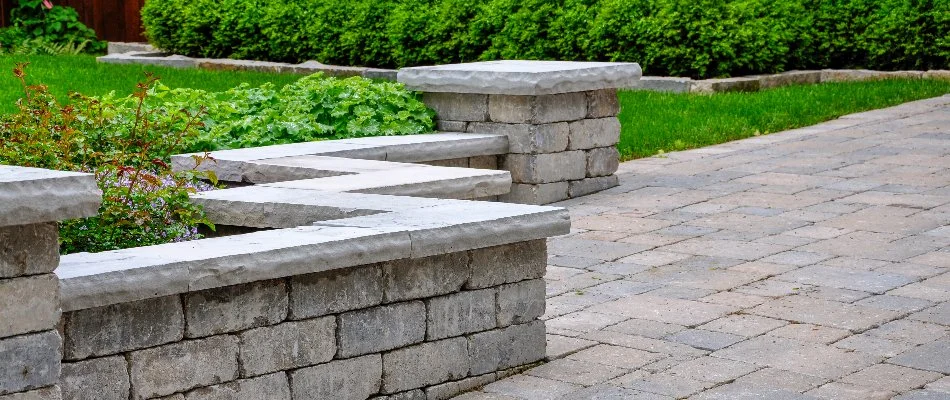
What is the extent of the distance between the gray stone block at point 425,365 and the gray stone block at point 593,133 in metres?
3.78

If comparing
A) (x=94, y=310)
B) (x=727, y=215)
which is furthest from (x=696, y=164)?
(x=94, y=310)

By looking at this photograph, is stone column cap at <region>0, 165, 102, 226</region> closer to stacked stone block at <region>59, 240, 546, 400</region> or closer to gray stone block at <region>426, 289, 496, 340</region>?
stacked stone block at <region>59, 240, 546, 400</region>

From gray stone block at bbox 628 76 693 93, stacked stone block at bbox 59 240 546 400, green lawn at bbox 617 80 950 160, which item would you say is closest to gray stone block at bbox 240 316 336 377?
stacked stone block at bbox 59 240 546 400

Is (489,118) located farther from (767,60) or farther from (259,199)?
(767,60)

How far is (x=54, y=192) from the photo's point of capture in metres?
3.69

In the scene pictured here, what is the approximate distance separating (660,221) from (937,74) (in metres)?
6.56

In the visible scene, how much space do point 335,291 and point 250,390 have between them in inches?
16.8

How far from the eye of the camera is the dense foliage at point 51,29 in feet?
57.1

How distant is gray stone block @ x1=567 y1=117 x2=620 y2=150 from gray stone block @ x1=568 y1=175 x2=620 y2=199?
21 centimetres

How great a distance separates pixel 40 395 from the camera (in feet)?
12.5

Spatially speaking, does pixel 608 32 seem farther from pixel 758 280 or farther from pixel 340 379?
pixel 340 379

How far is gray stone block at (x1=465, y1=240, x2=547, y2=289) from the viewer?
16.7ft

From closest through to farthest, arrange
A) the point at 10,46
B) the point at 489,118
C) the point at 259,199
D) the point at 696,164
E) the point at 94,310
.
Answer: the point at 94,310 < the point at 259,199 < the point at 489,118 < the point at 696,164 < the point at 10,46

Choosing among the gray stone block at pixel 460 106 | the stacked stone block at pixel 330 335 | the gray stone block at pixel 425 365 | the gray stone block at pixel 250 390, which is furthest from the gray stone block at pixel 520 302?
the gray stone block at pixel 460 106
